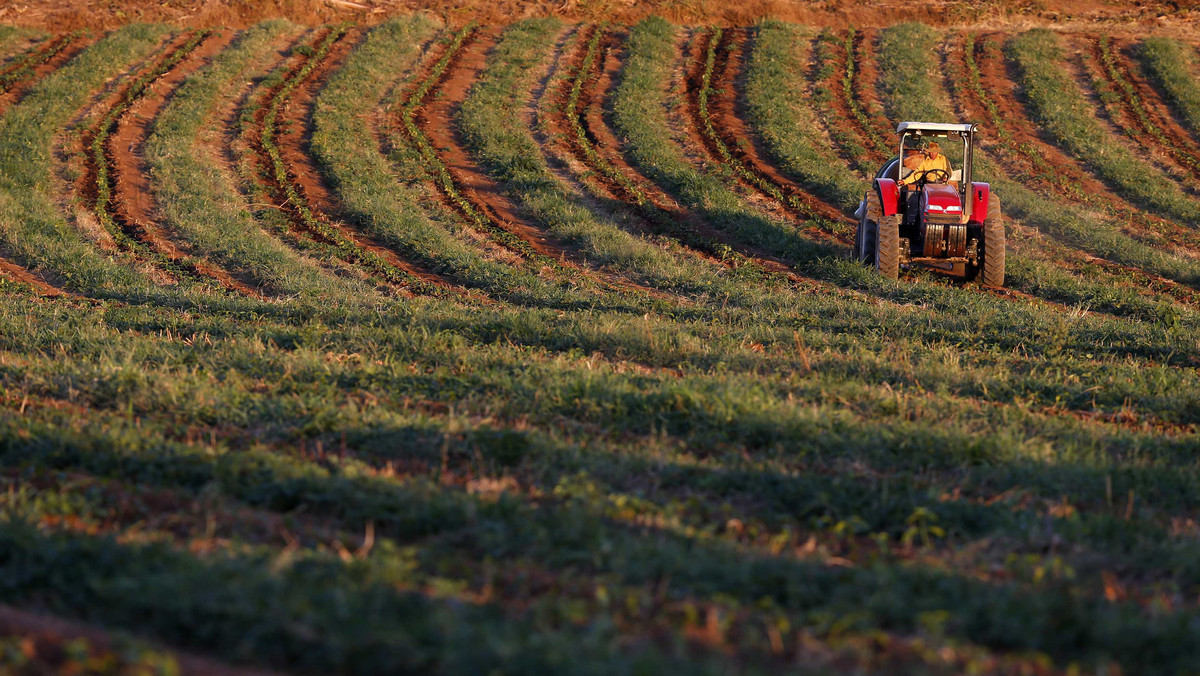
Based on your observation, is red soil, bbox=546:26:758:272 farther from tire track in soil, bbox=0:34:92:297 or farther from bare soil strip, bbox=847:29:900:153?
tire track in soil, bbox=0:34:92:297

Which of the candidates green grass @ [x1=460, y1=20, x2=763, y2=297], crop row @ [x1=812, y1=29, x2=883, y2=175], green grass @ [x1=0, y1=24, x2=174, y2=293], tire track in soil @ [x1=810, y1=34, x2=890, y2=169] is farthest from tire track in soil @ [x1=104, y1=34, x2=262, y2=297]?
tire track in soil @ [x1=810, y1=34, x2=890, y2=169]

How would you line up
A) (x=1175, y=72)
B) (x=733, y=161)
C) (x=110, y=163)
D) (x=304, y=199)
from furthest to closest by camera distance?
(x=1175, y=72) < (x=733, y=161) < (x=110, y=163) < (x=304, y=199)

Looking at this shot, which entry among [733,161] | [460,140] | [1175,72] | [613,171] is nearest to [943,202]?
[733,161]

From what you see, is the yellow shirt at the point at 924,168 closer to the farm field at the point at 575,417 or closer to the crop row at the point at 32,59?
the farm field at the point at 575,417

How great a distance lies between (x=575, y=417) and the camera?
6.04 metres

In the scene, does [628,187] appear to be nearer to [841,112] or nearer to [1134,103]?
[841,112]

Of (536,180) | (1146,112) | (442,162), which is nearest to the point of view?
(536,180)

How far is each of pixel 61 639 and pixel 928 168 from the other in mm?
12569

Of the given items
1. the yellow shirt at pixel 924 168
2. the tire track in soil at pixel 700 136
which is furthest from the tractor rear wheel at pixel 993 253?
the tire track in soil at pixel 700 136

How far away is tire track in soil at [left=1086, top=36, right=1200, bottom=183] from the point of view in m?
20.7

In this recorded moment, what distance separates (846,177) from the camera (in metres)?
18.3

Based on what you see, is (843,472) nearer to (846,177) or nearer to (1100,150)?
(846,177)

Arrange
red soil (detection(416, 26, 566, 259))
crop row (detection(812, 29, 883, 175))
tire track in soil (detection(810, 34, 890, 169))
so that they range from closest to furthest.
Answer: red soil (detection(416, 26, 566, 259)) < crop row (detection(812, 29, 883, 175)) < tire track in soil (detection(810, 34, 890, 169))

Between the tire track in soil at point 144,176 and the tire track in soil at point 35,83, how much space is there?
1764mm
